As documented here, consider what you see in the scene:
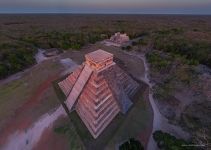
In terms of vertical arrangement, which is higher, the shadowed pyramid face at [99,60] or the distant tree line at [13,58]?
the shadowed pyramid face at [99,60]

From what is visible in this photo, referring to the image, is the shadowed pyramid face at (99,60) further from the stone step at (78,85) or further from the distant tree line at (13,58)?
the distant tree line at (13,58)

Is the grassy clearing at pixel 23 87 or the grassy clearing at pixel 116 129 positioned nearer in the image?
the grassy clearing at pixel 116 129

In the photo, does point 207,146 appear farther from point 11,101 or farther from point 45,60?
point 45,60

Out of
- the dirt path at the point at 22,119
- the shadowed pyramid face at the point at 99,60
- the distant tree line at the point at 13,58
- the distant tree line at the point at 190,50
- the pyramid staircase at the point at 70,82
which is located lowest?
the distant tree line at the point at 190,50

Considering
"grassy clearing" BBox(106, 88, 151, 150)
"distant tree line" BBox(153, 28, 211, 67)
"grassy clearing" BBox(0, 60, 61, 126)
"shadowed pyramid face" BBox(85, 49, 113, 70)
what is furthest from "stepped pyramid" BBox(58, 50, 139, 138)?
"distant tree line" BBox(153, 28, 211, 67)

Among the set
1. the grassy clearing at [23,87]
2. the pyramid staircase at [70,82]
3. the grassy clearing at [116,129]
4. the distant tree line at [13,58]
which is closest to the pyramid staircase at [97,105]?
the grassy clearing at [116,129]

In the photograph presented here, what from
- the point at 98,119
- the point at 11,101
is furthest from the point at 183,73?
the point at 11,101

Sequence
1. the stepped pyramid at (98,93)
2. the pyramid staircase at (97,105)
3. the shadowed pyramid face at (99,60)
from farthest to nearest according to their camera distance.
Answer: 1. the shadowed pyramid face at (99,60)
2. the stepped pyramid at (98,93)
3. the pyramid staircase at (97,105)

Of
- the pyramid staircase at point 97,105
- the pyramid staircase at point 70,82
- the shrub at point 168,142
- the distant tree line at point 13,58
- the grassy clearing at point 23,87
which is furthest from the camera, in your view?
the distant tree line at point 13,58

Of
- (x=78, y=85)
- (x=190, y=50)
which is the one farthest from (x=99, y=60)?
(x=190, y=50)
